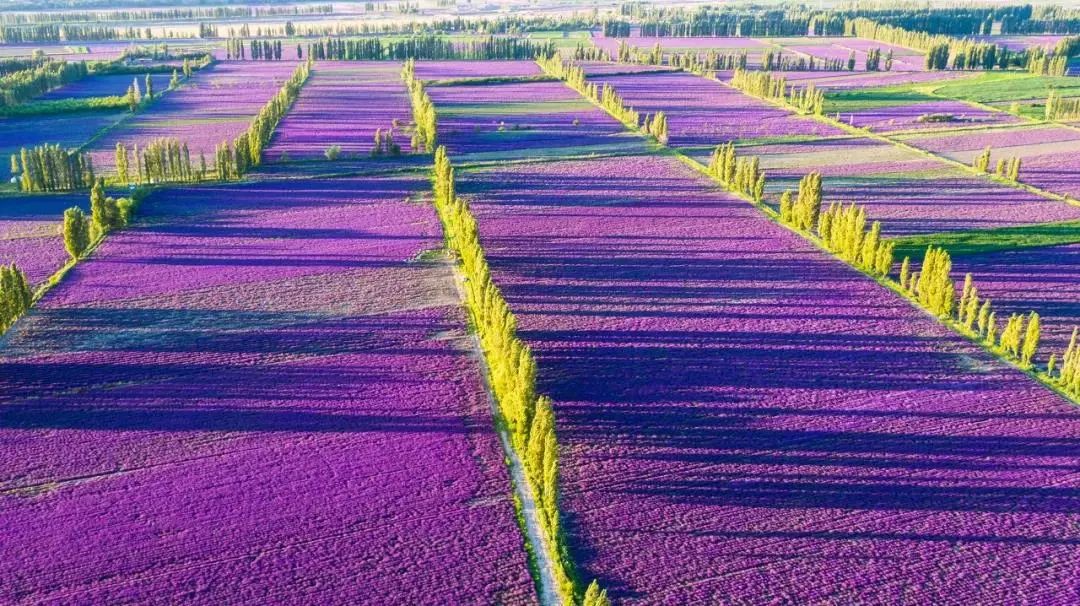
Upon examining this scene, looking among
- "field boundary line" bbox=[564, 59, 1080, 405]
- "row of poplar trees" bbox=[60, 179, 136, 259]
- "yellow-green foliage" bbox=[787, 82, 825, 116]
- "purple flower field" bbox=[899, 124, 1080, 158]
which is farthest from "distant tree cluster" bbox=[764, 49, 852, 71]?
"row of poplar trees" bbox=[60, 179, 136, 259]

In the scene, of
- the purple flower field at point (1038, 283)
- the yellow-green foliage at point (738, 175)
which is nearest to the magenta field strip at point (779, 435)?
the purple flower field at point (1038, 283)

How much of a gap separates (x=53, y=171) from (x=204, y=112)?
2652 centimetres

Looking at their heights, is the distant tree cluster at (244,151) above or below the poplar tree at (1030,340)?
above

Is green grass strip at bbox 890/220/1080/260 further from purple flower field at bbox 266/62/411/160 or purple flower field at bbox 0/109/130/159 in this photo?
purple flower field at bbox 0/109/130/159

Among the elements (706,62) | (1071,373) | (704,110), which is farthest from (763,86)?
(1071,373)

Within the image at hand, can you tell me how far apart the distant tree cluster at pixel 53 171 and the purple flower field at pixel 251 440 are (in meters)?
13.9

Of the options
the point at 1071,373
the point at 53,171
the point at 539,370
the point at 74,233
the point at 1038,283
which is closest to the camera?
the point at 1071,373

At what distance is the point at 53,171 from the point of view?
49.3 m

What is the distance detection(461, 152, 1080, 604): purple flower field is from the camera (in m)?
19.3

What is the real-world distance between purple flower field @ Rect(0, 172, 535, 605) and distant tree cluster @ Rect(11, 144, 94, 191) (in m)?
13.9

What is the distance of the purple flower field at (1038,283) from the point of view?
31.8 meters

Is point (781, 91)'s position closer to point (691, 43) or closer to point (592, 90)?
point (592, 90)

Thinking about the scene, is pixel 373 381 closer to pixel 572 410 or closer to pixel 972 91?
pixel 572 410

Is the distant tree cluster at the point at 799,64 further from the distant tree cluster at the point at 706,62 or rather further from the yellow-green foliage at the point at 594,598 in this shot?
the yellow-green foliage at the point at 594,598
